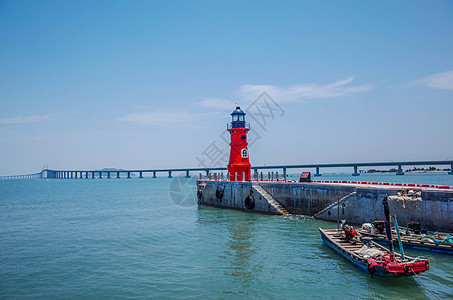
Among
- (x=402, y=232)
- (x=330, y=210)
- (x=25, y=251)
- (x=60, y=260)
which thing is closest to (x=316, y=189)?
(x=330, y=210)

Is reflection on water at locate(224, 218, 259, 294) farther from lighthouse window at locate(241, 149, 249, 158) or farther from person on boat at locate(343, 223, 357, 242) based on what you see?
lighthouse window at locate(241, 149, 249, 158)

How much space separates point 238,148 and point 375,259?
29.2 metres

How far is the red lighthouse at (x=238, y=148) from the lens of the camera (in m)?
43.8

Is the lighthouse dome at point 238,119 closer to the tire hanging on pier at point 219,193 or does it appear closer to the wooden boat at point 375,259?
the tire hanging on pier at point 219,193

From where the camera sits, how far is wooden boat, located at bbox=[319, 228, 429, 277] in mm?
14398

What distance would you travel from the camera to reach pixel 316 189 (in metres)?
31.6

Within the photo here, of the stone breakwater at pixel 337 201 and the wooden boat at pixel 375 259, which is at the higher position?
the stone breakwater at pixel 337 201

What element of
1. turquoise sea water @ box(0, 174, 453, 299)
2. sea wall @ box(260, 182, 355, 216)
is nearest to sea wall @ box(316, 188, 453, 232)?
sea wall @ box(260, 182, 355, 216)

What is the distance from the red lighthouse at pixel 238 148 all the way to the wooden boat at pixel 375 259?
2387 centimetres

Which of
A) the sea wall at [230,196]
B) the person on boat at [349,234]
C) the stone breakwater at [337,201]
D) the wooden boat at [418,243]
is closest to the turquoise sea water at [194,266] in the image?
the wooden boat at [418,243]

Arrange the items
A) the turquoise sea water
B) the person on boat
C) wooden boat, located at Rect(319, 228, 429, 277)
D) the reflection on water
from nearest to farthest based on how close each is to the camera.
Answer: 1. wooden boat, located at Rect(319, 228, 429, 277)
2. the turquoise sea water
3. the reflection on water
4. the person on boat

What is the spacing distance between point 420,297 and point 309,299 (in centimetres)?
475

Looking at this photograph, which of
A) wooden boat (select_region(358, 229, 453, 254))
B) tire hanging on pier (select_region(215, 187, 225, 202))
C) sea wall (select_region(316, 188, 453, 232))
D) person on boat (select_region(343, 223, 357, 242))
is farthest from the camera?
tire hanging on pier (select_region(215, 187, 225, 202))

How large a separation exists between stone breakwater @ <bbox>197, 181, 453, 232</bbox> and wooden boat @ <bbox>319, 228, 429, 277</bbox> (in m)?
5.40
